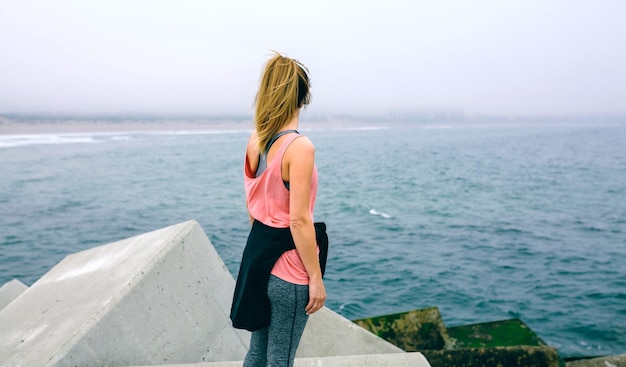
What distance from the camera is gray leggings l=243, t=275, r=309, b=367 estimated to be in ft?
6.70

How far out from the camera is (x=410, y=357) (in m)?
3.12

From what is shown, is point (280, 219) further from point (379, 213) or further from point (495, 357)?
point (379, 213)

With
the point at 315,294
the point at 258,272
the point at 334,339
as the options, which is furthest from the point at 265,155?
the point at 334,339

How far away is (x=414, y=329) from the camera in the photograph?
615 centimetres

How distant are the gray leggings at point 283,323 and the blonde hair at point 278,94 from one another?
64 centimetres

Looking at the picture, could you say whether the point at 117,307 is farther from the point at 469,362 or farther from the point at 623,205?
the point at 623,205

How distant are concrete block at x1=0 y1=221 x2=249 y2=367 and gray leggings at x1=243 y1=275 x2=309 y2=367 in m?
1.61

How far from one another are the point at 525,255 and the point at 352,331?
463 inches

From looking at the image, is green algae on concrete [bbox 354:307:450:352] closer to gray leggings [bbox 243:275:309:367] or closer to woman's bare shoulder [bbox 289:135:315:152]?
gray leggings [bbox 243:275:309:367]

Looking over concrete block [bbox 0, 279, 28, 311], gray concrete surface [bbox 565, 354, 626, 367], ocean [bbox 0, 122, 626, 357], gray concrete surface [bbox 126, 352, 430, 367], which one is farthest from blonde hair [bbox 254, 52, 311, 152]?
ocean [bbox 0, 122, 626, 357]

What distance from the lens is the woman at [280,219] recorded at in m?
1.94

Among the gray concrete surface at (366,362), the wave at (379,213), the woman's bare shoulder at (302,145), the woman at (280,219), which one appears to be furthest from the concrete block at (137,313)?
the wave at (379,213)

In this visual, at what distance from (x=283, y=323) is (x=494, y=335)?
5539mm

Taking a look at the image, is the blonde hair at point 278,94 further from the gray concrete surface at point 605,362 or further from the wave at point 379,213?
the wave at point 379,213
